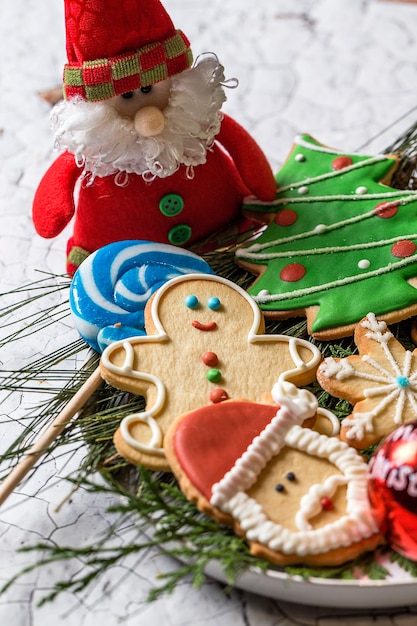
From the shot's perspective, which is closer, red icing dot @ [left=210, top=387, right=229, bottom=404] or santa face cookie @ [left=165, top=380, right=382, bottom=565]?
santa face cookie @ [left=165, top=380, right=382, bottom=565]

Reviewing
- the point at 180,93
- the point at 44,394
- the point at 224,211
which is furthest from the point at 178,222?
the point at 44,394

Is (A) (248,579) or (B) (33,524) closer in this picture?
(A) (248,579)

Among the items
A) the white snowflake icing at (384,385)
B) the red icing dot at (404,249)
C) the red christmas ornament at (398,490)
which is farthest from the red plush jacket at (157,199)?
the red christmas ornament at (398,490)

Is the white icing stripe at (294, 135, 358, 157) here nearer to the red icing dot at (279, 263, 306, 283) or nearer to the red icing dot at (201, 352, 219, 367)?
the red icing dot at (279, 263, 306, 283)

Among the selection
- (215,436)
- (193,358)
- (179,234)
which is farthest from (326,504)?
(179,234)

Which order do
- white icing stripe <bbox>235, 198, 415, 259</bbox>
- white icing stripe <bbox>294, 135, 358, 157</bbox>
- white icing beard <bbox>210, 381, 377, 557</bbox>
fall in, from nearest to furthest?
white icing beard <bbox>210, 381, 377, 557</bbox> → white icing stripe <bbox>235, 198, 415, 259</bbox> → white icing stripe <bbox>294, 135, 358, 157</bbox>

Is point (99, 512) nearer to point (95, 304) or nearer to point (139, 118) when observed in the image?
point (95, 304)

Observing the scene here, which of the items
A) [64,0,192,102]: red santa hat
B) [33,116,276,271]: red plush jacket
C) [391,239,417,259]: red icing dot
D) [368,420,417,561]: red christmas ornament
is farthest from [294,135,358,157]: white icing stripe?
[368,420,417,561]: red christmas ornament
